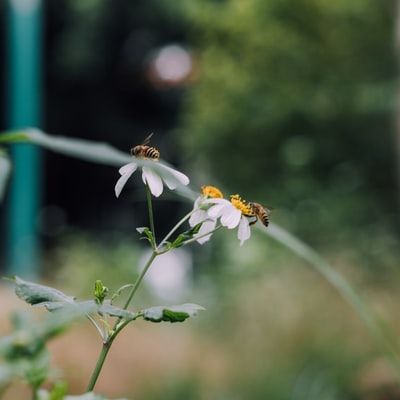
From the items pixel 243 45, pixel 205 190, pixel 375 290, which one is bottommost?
pixel 205 190

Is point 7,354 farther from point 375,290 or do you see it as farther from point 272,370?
point 375,290

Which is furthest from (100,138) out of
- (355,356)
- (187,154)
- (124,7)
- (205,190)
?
(205,190)

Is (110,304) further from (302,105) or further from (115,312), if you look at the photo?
(302,105)

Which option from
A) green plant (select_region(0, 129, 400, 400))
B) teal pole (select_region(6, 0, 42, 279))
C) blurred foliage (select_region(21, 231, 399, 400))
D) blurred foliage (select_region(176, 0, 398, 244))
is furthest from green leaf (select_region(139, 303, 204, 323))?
teal pole (select_region(6, 0, 42, 279))

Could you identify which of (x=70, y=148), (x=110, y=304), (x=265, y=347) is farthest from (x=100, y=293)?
(x=265, y=347)

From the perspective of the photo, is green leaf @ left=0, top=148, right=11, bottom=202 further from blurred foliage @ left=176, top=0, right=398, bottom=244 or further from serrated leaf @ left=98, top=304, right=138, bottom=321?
blurred foliage @ left=176, top=0, right=398, bottom=244

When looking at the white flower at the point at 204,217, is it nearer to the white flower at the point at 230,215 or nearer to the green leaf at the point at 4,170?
A: the white flower at the point at 230,215
